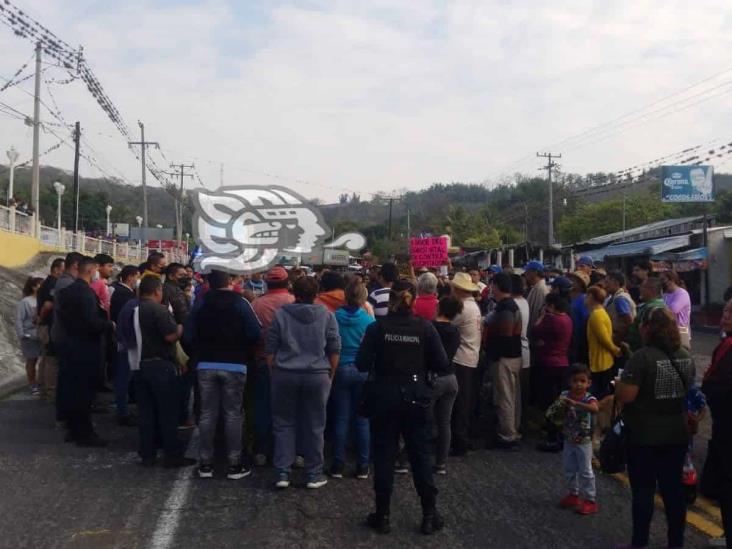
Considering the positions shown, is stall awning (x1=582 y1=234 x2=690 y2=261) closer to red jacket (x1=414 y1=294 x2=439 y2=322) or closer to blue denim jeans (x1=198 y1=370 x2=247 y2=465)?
red jacket (x1=414 y1=294 x2=439 y2=322)

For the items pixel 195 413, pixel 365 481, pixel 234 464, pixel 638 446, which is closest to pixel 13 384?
pixel 195 413

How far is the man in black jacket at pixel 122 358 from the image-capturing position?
29.8 feet

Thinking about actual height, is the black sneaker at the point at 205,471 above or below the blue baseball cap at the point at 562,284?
below

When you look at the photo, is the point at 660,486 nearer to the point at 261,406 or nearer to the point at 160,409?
the point at 261,406

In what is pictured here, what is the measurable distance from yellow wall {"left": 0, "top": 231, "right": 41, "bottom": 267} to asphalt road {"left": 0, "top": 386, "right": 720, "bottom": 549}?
1949 cm

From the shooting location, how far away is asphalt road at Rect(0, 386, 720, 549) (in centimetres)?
534

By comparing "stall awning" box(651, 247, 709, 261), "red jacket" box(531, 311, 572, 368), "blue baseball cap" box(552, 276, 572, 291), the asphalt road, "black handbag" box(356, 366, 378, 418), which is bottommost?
the asphalt road

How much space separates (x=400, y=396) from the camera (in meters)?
5.49

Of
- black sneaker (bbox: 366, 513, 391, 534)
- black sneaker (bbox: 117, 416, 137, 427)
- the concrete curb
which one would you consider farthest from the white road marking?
the concrete curb

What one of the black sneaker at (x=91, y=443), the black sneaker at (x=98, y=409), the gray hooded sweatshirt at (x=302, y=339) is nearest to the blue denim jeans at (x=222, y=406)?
the gray hooded sweatshirt at (x=302, y=339)

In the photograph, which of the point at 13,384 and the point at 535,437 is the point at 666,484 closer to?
the point at 535,437

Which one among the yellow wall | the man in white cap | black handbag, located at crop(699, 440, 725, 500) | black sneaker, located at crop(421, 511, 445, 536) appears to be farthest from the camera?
the yellow wall

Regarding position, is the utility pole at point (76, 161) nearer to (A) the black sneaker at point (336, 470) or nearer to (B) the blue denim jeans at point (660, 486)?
(A) the black sneaker at point (336, 470)

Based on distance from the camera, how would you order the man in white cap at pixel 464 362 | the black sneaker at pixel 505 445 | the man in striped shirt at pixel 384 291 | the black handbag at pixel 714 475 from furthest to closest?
the man in striped shirt at pixel 384 291, the black sneaker at pixel 505 445, the man in white cap at pixel 464 362, the black handbag at pixel 714 475
